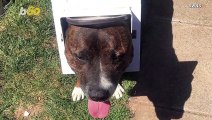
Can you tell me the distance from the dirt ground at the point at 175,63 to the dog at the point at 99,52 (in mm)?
983

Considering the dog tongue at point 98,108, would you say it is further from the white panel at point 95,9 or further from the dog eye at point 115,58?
the white panel at point 95,9

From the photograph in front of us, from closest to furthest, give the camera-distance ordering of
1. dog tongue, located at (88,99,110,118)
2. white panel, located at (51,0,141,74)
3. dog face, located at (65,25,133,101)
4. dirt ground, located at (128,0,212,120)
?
dog face, located at (65,25,133,101) → white panel, located at (51,0,141,74) → dog tongue, located at (88,99,110,118) → dirt ground, located at (128,0,212,120)

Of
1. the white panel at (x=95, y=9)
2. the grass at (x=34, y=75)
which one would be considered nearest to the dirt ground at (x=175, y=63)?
the grass at (x=34, y=75)

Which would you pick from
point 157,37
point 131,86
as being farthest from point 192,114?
point 157,37

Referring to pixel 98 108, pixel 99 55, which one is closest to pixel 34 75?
pixel 98 108

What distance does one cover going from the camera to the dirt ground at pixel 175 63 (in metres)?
4.77

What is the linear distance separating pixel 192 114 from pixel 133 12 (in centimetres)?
137

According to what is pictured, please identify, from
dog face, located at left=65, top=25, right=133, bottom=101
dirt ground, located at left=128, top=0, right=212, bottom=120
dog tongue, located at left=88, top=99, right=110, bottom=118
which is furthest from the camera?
dirt ground, located at left=128, top=0, right=212, bottom=120

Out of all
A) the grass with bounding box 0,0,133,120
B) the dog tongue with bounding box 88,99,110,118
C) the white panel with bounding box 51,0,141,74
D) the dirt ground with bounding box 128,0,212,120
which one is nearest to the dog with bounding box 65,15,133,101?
the white panel with bounding box 51,0,141,74

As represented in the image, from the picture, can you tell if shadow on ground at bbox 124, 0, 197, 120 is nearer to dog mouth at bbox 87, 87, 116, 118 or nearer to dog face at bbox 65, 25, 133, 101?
dog mouth at bbox 87, 87, 116, 118

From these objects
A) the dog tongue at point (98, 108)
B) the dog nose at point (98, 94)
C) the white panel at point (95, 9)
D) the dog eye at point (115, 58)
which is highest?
the white panel at point (95, 9)

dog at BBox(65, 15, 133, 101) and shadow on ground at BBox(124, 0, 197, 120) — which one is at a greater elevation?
dog at BBox(65, 15, 133, 101)

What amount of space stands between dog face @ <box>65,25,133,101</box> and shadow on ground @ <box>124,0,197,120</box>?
1.02 m

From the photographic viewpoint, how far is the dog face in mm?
3812
